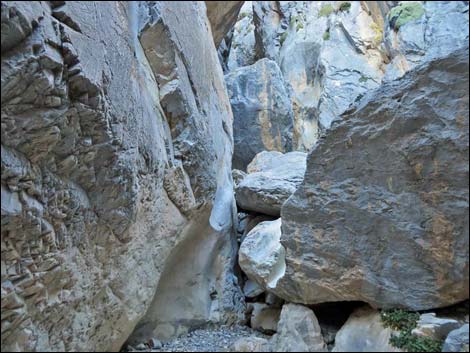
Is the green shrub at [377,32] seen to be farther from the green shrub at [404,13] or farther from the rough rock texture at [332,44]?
the green shrub at [404,13]

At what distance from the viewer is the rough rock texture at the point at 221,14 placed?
33.9 ft

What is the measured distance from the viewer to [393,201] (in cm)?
606

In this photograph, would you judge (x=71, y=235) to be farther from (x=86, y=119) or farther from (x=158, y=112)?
(x=158, y=112)

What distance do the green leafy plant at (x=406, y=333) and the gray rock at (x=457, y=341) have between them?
24 cm

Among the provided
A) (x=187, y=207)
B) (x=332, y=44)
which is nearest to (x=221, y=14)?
(x=187, y=207)

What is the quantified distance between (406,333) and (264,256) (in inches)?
132

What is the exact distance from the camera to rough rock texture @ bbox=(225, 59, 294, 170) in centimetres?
1830

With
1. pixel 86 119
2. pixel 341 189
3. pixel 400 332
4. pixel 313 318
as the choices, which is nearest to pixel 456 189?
pixel 341 189

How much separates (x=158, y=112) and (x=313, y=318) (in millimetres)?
4347

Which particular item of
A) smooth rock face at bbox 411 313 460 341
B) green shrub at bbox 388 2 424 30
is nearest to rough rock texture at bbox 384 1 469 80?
green shrub at bbox 388 2 424 30

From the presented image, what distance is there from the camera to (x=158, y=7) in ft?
23.4

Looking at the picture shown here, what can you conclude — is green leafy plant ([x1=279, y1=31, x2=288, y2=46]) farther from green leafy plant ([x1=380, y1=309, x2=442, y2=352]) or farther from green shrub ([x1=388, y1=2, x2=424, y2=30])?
green leafy plant ([x1=380, y1=309, x2=442, y2=352])

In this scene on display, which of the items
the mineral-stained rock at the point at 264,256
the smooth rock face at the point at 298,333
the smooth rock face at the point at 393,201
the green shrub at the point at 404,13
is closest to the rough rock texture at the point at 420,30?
the green shrub at the point at 404,13

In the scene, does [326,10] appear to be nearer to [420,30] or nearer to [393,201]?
[420,30]
